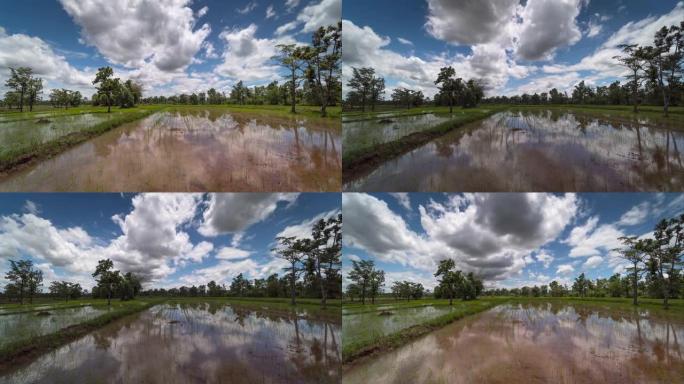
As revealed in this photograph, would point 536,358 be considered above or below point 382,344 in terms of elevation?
below

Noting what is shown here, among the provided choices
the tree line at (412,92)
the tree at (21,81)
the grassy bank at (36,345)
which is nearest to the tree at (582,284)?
the tree line at (412,92)

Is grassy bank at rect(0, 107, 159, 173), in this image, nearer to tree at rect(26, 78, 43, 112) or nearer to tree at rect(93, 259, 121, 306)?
tree at rect(93, 259, 121, 306)

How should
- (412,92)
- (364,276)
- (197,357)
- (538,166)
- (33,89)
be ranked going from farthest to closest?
(412,92) → (33,89) → (364,276) → (538,166) → (197,357)

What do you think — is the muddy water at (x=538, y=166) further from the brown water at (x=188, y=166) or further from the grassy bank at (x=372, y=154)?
the brown water at (x=188, y=166)

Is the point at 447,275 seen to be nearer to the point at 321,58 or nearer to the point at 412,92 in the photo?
the point at 321,58

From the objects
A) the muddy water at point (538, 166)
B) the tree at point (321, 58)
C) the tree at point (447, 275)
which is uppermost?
the tree at point (321, 58)

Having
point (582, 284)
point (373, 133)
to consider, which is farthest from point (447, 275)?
point (582, 284)

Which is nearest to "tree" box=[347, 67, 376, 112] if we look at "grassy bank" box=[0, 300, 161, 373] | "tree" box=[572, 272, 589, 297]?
"grassy bank" box=[0, 300, 161, 373]
